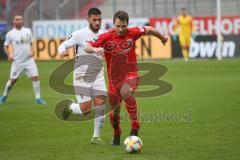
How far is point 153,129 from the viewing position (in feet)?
44.4

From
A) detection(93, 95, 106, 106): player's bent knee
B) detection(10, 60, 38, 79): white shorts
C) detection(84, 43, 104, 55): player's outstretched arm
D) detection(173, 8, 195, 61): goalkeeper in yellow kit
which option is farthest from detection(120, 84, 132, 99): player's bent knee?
detection(173, 8, 195, 61): goalkeeper in yellow kit

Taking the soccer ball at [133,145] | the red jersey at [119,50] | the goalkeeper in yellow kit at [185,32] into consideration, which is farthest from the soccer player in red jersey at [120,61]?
the goalkeeper in yellow kit at [185,32]

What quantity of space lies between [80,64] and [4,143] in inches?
78.7

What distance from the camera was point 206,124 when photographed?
45.6 ft

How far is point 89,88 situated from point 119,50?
1.36 m

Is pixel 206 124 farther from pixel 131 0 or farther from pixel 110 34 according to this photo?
pixel 131 0

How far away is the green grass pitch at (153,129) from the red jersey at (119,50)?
3.98 ft

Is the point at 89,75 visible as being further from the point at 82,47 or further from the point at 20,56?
the point at 20,56

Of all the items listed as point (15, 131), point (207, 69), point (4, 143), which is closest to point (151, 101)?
point (15, 131)

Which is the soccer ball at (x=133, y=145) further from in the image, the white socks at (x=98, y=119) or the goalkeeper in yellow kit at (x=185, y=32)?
the goalkeeper in yellow kit at (x=185, y=32)

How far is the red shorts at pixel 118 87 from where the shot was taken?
1138 cm

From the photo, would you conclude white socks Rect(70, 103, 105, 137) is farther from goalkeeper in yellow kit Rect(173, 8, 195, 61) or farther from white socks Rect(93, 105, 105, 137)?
goalkeeper in yellow kit Rect(173, 8, 195, 61)

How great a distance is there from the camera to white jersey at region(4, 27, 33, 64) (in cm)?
1941

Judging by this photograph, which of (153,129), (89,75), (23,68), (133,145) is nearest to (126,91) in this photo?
(133,145)
